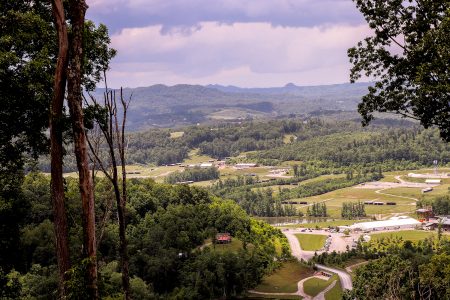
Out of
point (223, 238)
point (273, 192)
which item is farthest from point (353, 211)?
point (223, 238)

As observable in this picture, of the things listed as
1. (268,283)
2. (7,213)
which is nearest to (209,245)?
(268,283)

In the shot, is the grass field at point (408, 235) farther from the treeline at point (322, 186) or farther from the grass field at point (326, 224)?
the treeline at point (322, 186)

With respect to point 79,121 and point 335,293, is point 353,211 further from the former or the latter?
point 79,121

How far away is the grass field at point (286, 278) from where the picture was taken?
70.5m

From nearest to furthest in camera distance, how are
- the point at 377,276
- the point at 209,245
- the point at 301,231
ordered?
1. the point at 377,276
2. the point at 209,245
3. the point at 301,231

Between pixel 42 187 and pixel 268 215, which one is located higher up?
pixel 42 187

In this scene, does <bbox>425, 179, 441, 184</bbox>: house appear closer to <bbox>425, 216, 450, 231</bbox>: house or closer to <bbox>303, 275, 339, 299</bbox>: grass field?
<bbox>425, 216, 450, 231</bbox>: house

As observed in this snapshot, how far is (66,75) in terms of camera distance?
10.7m

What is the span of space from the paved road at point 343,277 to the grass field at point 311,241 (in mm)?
20503

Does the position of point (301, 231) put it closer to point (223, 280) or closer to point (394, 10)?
point (223, 280)

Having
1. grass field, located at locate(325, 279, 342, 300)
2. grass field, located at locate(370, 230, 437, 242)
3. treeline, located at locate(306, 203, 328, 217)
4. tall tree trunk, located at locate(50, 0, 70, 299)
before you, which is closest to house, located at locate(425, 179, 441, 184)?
treeline, located at locate(306, 203, 328, 217)

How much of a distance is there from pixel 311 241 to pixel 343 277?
36.9 meters

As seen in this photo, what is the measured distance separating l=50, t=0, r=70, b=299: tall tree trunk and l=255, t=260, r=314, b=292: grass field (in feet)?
206

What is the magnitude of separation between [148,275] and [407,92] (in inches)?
2192
